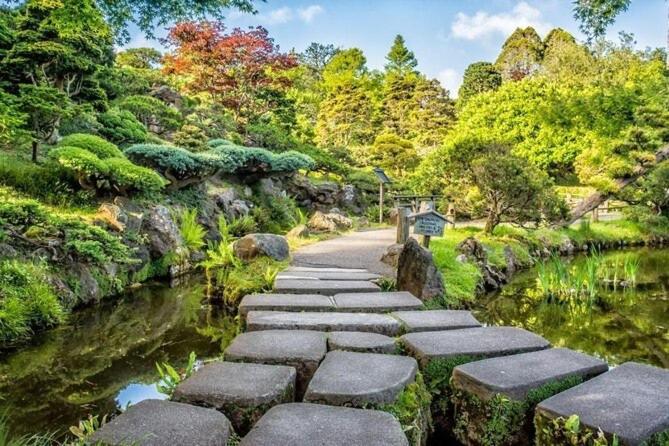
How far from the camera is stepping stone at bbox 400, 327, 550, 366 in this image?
2.46 metres

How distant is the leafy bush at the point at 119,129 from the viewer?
972cm

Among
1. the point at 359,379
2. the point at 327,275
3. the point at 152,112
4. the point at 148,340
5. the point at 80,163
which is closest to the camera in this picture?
the point at 359,379

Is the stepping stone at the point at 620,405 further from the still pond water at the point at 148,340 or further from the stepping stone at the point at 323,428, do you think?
the still pond water at the point at 148,340

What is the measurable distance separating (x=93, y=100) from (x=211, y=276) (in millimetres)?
5770

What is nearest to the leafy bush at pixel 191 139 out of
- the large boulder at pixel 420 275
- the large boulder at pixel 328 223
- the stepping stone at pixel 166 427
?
the large boulder at pixel 328 223

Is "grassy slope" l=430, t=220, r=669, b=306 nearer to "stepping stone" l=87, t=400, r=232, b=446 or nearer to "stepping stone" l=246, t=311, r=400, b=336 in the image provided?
"stepping stone" l=246, t=311, r=400, b=336

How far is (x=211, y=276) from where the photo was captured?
6.46 metres

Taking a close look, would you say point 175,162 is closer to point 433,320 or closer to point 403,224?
point 403,224

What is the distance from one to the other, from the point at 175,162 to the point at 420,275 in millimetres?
6129

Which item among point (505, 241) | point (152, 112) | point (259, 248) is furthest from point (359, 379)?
point (152, 112)

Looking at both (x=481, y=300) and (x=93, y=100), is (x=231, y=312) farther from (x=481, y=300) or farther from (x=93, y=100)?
(x=93, y=100)

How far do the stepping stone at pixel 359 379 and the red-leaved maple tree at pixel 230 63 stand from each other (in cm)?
1540

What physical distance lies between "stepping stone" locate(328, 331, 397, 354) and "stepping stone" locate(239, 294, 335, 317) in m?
0.74

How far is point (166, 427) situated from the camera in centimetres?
162
